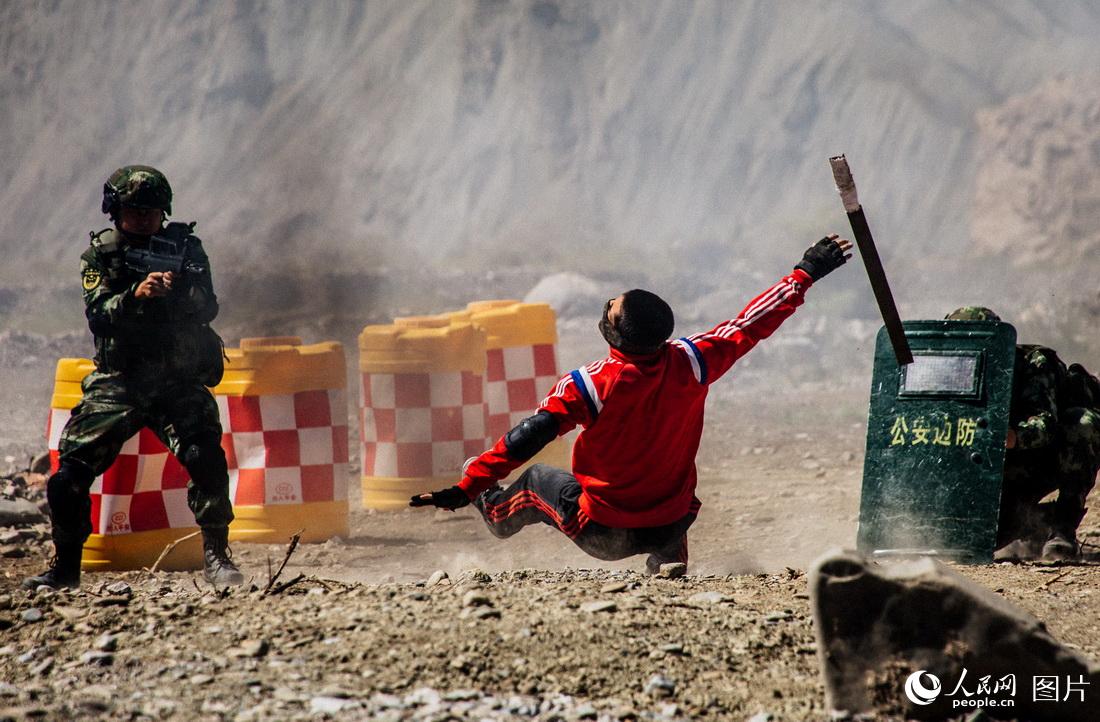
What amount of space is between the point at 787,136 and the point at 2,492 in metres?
22.3

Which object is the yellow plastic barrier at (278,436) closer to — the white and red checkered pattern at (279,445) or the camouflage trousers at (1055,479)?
the white and red checkered pattern at (279,445)

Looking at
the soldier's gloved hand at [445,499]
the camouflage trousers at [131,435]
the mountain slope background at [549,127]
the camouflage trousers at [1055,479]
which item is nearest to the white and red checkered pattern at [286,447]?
the camouflage trousers at [131,435]

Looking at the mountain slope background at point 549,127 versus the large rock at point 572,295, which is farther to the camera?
the mountain slope background at point 549,127

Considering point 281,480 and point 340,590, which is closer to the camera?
point 340,590

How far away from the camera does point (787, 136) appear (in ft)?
93.6

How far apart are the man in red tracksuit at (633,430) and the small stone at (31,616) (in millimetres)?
1328

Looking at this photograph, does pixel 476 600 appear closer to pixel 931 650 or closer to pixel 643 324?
pixel 643 324

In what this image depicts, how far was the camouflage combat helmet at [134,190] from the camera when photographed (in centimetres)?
592

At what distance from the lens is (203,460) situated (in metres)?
6.07

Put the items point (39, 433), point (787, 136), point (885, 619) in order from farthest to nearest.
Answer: point (787, 136) → point (39, 433) → point (885, 619)

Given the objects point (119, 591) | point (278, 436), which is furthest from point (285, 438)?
point (119, 591)

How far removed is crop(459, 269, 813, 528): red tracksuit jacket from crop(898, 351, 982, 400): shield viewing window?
0.68 metres

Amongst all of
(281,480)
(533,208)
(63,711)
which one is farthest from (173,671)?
(533,208)

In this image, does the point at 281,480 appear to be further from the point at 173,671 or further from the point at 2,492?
the point at 173,671
